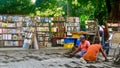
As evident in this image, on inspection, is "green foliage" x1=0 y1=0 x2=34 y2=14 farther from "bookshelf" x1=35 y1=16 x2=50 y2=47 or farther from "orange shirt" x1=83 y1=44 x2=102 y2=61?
"orange shirt" x1=83 y1=44 x2=102 y2=61

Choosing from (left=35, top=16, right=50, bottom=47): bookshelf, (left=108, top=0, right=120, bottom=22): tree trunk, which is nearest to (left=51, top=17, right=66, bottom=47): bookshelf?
(left=35, top=16, right=50, bottom=47): bookshelf

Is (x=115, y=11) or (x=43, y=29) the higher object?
(x=115, y=11)

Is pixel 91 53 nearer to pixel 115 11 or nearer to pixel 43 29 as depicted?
pixel 43 29

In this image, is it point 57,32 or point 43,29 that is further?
point 57,32

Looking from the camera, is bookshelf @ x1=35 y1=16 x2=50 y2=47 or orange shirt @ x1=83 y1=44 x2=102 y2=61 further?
bookshelf @ x1=35 y1=16 x2=50 y2=47

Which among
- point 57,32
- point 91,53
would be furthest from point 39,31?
point 91,53

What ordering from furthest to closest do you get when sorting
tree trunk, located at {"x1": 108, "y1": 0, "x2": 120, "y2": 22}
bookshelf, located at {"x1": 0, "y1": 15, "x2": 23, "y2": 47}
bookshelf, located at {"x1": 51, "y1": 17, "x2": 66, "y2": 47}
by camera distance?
1. tree trunk, located at {"x1": 108, "y1": 0, "x2": 120, "y2": 22}
2. bookshelf, located at {"x1": 51, "y1": 17, "x2": 66, "y2": 47}
3. bookshelf, located at {"x1": 0, "y1": 15, "x2": 23, "y2": 47}

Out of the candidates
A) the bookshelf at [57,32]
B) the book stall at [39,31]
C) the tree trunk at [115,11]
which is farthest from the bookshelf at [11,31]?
the tree trunk at [115,11]

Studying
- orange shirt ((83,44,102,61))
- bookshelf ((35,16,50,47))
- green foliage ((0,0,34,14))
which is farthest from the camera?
green foliage ((0,0,34,14))

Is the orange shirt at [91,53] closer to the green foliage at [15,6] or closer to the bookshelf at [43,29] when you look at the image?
the bookshelf at [43,29]

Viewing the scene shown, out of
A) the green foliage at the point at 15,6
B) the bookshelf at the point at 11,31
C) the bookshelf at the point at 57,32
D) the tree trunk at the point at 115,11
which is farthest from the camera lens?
the green foliage at the point at 15,6

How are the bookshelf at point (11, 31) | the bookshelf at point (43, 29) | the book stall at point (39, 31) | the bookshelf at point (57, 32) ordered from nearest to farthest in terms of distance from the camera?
the book stall at point (39, 31)
the bookshelf at point (11, 31)
the bookshelf at point (43, 29)
the bookshelf at point (57, 32)

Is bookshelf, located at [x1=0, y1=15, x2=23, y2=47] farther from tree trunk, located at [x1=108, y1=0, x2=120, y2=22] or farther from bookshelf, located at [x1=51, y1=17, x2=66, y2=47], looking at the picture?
tree trunk, located at [x1=108, y1=0, x2=120, y2=22]

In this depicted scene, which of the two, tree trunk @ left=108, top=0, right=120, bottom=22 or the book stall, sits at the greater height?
tree trunk @ left=108, top=0, right=120, bottom=22
